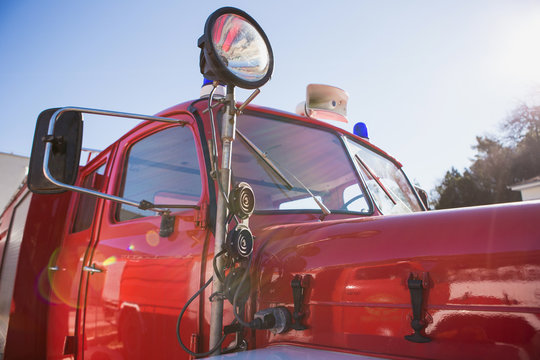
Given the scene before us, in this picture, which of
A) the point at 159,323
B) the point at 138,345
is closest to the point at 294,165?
the point at 159,323

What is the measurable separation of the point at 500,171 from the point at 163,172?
1097 inches

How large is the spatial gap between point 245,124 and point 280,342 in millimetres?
1012

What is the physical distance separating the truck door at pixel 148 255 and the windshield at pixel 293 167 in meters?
0.23

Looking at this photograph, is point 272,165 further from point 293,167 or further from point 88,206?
point 88,206

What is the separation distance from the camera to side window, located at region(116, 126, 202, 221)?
1.90 meters

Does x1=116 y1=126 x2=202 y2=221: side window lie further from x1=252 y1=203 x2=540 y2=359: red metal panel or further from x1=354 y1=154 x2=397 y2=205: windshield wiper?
x1=354 y1=154 x2=397 y2=205: windshield wiper

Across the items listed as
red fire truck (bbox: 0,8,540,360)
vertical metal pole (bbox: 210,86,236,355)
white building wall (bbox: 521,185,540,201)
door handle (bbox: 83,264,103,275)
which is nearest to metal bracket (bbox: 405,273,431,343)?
red fire truck (bbox: 0,8,540,360)

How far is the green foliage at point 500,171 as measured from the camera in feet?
74.7

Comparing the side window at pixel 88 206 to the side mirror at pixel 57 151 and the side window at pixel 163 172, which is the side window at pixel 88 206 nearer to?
the side window at pixel 163 172

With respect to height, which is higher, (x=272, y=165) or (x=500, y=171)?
(x=500, y=171)

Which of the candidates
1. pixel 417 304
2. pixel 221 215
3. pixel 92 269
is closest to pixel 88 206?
pixel 92 269

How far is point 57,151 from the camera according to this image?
5.09 ft

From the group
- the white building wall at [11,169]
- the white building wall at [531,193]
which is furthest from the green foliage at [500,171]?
the white building wall at [11,169]

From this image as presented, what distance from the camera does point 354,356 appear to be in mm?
1073
